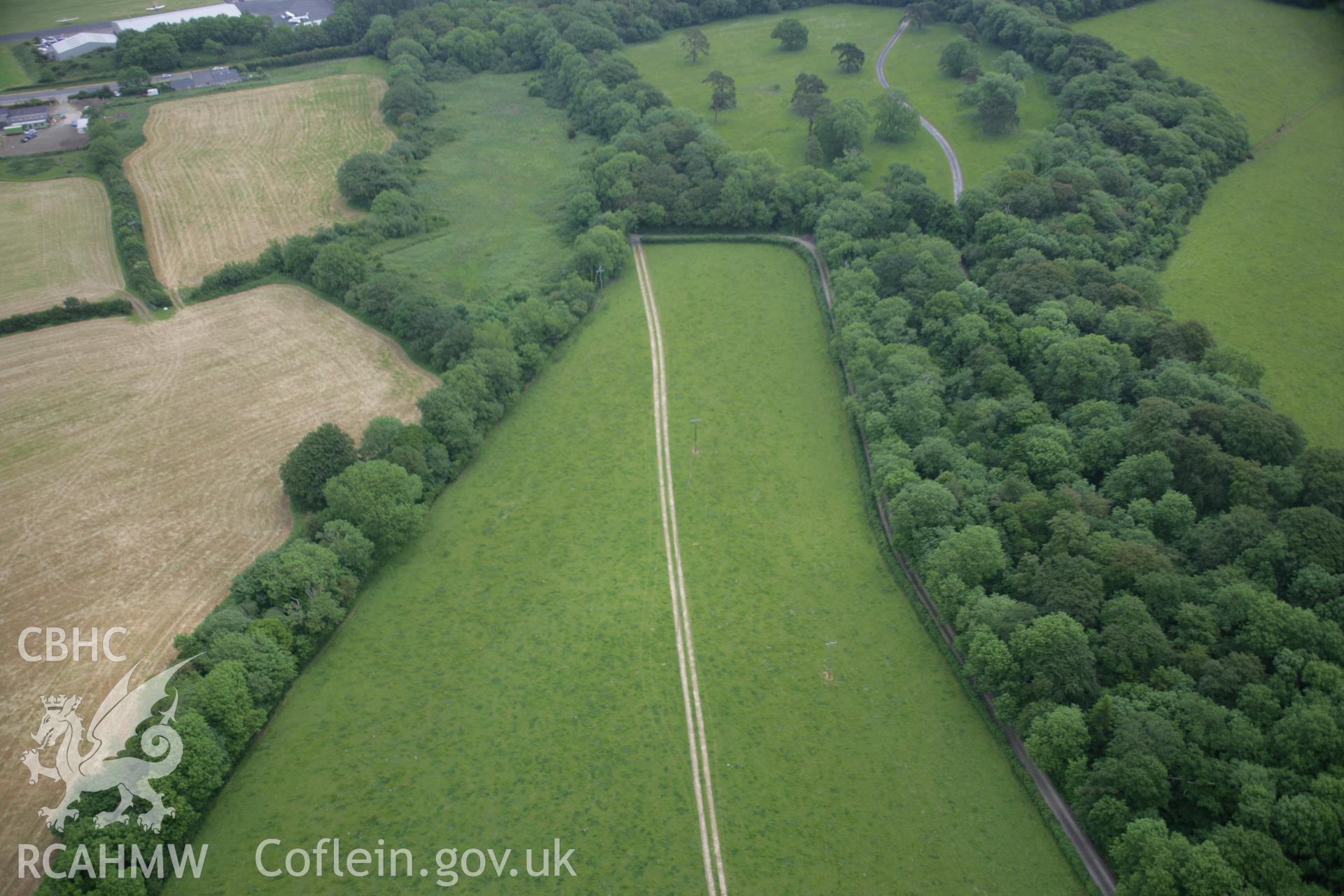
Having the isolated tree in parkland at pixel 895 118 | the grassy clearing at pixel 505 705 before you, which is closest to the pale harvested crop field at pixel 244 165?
the grassy clearing at pixel 505 705

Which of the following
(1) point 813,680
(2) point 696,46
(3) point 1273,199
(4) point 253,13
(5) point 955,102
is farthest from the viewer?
(4) point 253,13

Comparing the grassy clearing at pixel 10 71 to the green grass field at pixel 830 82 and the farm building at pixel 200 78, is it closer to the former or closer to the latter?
the farm building at pixel 200 78

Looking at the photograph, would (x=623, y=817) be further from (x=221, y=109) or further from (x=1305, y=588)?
(x=221, y=109)

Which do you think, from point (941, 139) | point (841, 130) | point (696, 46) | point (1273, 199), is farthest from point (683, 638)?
point (696, 46)

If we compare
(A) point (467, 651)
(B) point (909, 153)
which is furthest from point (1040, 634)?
(B) point (909, 153)

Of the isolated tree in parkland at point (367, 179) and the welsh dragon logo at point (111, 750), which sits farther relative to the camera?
the isolated tree in parkland at point (367, 179)

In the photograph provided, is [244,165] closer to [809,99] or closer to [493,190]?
[493,190]
